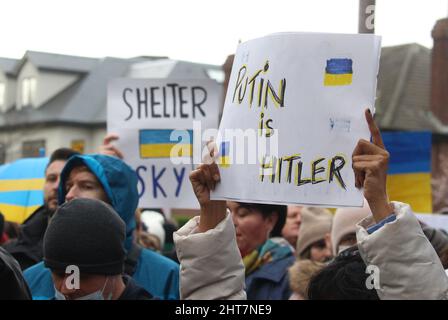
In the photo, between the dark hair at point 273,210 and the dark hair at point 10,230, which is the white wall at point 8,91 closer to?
the dark hair at point 10,230

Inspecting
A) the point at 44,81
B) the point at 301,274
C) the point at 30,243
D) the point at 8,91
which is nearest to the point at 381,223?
the point at 301,274

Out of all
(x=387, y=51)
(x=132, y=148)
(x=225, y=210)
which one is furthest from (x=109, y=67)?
(x=225, y=210)

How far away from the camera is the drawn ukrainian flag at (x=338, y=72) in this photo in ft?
8.71

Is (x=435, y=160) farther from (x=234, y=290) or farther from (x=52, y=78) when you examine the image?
(x=234, y=290)

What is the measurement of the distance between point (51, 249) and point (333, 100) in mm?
1193

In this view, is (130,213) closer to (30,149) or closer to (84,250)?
(84,250)

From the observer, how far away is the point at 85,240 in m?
3.26

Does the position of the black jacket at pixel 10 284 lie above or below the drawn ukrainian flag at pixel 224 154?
below

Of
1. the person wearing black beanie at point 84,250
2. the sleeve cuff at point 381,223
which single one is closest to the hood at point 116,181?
the person wearing black beanie at point 84,250

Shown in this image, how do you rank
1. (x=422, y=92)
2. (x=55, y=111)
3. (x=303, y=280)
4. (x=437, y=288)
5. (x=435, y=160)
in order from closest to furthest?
(x=437, y=288)
(x=303, y=280)
(x=435, y=160)
(x=422, y=92)
(x=55, y=111)

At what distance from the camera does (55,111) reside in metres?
43.4

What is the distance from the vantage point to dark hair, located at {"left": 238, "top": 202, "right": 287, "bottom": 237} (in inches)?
192

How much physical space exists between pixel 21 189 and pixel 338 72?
4.88 m

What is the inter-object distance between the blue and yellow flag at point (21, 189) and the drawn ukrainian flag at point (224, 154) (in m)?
4.35
